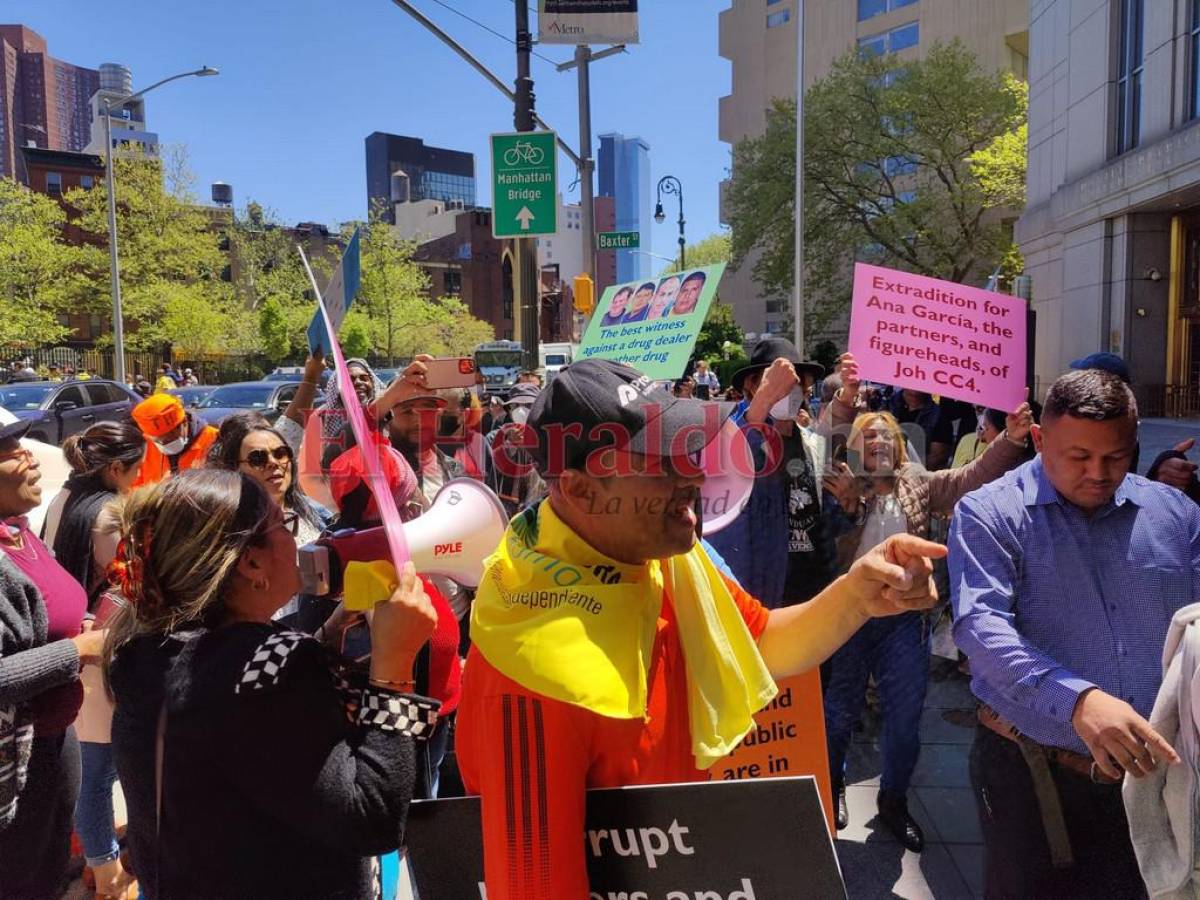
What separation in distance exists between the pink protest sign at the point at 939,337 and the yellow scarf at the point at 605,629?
2.78 metres

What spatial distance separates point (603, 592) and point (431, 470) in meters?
3.12

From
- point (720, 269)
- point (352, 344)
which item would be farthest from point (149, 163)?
point (720, 269)

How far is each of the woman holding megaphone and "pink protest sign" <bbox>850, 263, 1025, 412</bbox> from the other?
307 cm

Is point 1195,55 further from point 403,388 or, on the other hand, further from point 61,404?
point 61,404

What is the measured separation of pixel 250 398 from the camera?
17234 millimetres

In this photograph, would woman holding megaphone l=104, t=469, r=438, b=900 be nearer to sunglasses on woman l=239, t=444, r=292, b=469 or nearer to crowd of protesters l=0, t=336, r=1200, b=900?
crowd of protesters l=0, t=336, r=1200, b=900

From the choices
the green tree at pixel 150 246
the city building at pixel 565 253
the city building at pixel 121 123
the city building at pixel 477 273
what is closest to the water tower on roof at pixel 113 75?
the city building at pixel 121 123

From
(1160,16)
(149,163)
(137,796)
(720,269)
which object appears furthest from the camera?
(149,163)

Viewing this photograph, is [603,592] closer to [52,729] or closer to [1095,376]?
[1095,376]

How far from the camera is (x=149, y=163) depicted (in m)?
32.6

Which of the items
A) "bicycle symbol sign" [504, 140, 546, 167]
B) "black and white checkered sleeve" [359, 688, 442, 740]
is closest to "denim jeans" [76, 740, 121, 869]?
"black and white checkered sleeve" [359, 688, 442, 740]

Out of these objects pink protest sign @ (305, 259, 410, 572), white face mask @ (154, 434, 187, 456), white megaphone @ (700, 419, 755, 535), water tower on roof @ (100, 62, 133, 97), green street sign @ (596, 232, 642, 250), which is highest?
water tower on roof @ (100, 62, 133, 97)

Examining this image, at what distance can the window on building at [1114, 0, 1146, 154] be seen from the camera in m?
14.6

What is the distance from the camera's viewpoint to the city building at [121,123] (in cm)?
3306
